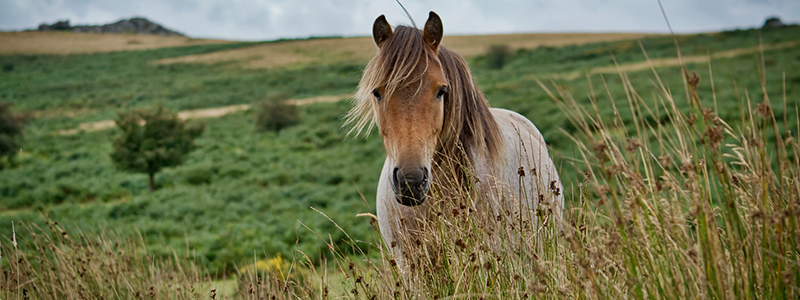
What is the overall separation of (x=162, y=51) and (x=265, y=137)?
45951 millimetres

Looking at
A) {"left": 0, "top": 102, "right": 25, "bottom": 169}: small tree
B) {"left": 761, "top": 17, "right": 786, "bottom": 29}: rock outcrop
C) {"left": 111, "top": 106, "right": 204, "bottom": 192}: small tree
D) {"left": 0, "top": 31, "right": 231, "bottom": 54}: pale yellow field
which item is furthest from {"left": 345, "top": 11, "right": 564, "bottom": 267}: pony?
{"left": 0, "top": 31, "right": 231, "bottom": 54}: pale yellow field

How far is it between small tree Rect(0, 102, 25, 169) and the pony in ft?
82.0

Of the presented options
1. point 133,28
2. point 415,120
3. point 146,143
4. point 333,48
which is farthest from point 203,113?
point 133,28

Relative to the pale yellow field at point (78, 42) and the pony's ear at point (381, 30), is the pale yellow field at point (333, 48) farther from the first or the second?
the pony's ear at point (381, 30)

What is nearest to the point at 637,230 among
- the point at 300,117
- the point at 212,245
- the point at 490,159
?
the point at 490,159

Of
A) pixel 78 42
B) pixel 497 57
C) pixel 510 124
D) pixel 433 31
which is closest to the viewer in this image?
pixel 433 31

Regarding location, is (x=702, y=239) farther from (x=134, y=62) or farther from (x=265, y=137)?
(x=134, y=62)

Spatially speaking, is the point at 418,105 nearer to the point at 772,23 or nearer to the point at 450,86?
the point at 450,86

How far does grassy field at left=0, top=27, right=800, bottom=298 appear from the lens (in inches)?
391

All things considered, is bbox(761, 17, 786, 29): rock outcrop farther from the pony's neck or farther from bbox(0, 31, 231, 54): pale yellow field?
bbox(0, 31, 231, 54): pale yellow field

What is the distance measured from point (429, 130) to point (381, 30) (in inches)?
32.9

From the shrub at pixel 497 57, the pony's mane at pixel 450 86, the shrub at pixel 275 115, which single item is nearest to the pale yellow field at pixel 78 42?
the shrub at pixel 497 57

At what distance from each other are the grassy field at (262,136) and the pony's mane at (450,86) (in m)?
0.53

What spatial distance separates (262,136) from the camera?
2961 cm
